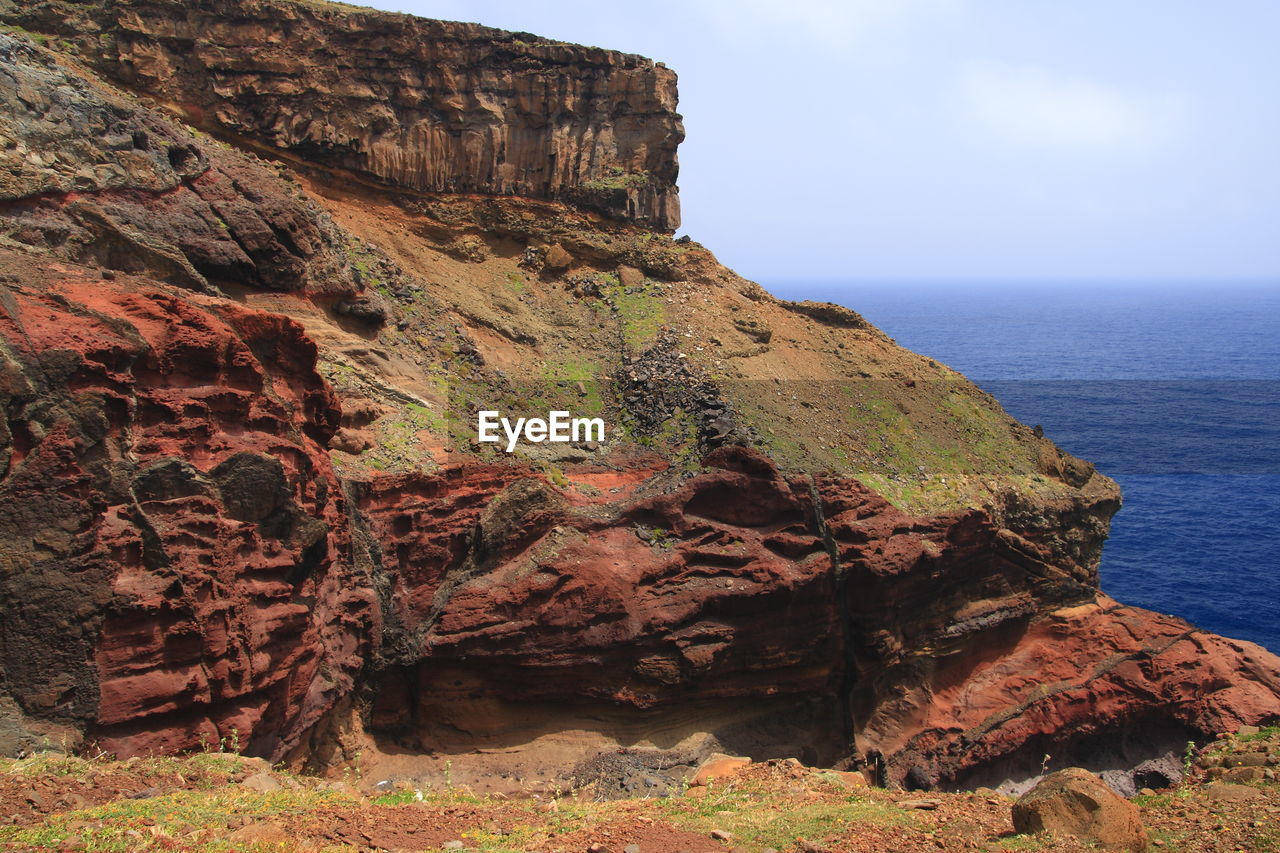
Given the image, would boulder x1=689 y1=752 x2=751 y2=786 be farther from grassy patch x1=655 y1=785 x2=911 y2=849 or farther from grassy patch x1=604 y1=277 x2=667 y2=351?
grassy patch x1=604 y1=277 x2=667 y2=351

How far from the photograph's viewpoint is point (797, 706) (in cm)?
2445

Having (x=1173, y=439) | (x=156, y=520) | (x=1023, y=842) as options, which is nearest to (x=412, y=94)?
(x=156, y=520)

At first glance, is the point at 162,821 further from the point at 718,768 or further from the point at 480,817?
the point at 718,768

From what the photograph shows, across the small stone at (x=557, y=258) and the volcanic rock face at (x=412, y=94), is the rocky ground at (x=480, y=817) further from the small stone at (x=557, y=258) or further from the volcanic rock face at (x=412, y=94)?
the volcanic rock face at (x=412, y=94)

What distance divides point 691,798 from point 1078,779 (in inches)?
238

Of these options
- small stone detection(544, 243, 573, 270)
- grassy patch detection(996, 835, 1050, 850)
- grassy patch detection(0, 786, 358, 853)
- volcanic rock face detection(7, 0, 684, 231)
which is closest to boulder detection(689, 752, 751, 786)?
grassy patch detection(996, 835, 1050, 850)

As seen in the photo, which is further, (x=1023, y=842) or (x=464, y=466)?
(x=464, y=466)

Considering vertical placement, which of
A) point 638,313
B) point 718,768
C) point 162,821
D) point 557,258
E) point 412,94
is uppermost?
point 412,94

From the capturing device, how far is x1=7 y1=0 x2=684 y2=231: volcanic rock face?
27750 millimetres

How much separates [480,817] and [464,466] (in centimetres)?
1058

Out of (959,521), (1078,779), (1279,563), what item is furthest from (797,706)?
(1279,563)

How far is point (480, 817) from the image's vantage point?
518 inches

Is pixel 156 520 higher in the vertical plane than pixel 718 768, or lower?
higher

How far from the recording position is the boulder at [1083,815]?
1268 centimetres
